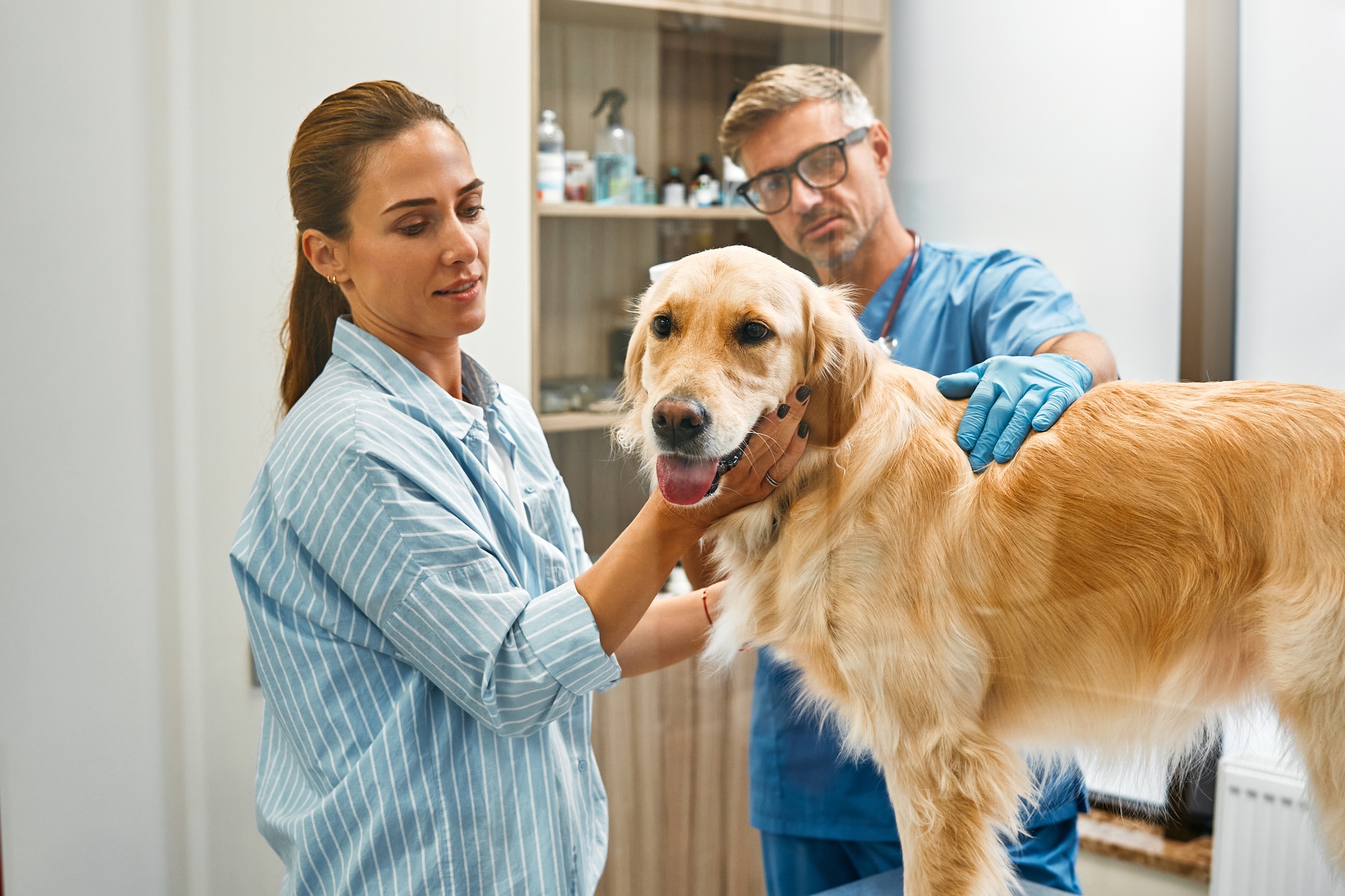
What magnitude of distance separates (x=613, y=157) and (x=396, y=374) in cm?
57

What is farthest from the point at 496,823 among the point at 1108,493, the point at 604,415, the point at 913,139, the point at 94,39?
the point at 94,39

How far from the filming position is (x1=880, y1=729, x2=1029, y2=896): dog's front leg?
747mm

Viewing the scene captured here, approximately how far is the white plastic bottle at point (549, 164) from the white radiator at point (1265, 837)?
103cm

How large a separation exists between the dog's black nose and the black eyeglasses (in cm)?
32

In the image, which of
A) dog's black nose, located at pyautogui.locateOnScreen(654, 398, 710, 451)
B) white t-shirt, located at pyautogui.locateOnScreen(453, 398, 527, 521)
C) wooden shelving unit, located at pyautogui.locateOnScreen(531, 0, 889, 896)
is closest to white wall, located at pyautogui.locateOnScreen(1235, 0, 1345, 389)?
dog's black nose, located at pyautogui.locateOnScreen(654, 398, 710, 451)

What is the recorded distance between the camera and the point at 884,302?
941 millimetres

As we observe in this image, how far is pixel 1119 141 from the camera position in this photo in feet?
2.63

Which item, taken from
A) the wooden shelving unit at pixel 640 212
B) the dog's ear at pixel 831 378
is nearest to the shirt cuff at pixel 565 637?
the dog's ear at pixel 831 378

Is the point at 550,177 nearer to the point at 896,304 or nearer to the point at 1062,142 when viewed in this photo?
the point at 896,304

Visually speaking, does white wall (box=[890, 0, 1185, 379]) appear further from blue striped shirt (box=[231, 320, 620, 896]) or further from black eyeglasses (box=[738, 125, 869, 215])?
Answer: blue striped shirt (box=[231, 320, 620, 896])

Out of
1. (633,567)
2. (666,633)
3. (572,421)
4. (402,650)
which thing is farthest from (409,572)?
(572,421)

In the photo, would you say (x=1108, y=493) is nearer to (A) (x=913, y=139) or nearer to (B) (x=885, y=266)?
(B) (x=885, y=266)

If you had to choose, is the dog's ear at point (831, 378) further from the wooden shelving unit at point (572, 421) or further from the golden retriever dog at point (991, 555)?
the wooden shelving unit at point (572, 421)

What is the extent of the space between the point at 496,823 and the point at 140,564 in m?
0.56
